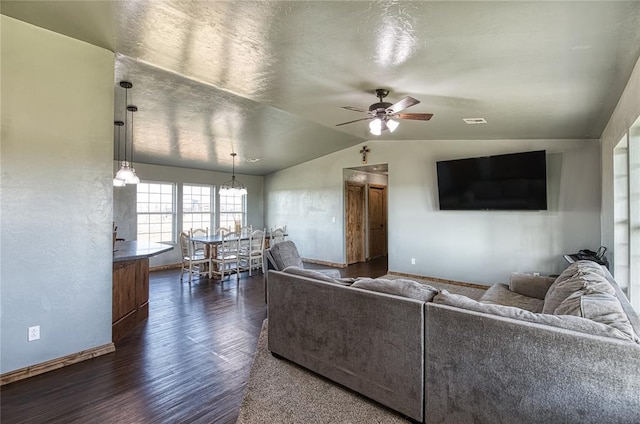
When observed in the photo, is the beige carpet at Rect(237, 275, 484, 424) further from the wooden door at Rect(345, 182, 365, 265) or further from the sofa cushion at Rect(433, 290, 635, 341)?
the wooden door at Rect(345, 182, 365, 265)

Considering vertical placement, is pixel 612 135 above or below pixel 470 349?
above

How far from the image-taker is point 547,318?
5.08ft

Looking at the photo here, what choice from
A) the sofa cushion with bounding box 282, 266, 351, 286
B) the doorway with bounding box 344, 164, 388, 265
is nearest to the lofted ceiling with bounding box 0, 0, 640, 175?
the sofa cushion with bounding box 282, 266, 351, 286

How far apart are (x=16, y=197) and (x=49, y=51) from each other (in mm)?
1272

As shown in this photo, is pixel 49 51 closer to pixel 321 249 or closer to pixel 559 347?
pixel 559 347

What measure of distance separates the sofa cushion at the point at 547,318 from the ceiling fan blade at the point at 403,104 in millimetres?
1796

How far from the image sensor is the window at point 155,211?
6953mm

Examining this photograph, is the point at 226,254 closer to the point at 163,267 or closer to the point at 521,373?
the point at 163,267

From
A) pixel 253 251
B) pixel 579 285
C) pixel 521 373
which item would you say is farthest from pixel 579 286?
pixel 253 251

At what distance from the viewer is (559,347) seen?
1.42m

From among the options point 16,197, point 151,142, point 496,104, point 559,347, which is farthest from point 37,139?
point 496,104

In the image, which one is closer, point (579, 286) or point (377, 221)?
point (579, 286)

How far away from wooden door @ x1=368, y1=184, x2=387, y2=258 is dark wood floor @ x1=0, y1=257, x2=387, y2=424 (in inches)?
205

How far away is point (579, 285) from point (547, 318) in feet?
2.84
